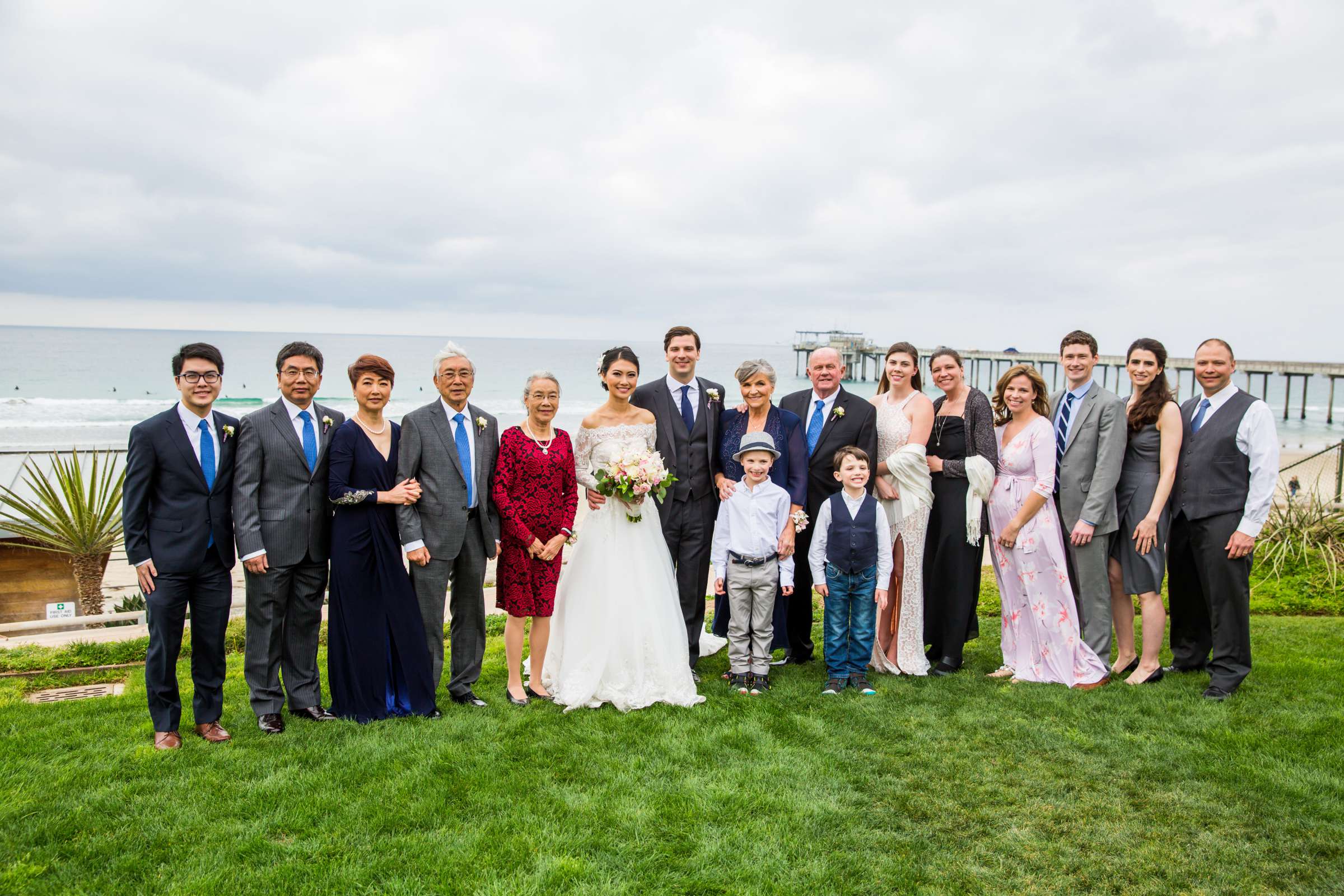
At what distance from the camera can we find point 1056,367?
63.2 m

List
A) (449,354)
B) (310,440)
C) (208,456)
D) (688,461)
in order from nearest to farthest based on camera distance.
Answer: (208,456) → (310,440) → (449,354) → (688,461)

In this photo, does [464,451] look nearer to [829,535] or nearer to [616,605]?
[616,605]

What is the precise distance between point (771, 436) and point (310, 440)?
3134 millimetres

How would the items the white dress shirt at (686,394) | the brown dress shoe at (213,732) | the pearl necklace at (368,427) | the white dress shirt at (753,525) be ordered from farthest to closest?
the white dress shirt at (686,394), the white dress shirt at (753,525), the pearl necklace at (368,427), the brown dress shoe at (213,732)

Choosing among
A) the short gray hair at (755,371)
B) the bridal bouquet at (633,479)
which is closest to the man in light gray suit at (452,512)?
the bridal bouquet at (633,479)

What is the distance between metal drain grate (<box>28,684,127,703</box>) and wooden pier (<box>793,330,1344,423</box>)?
6.35m

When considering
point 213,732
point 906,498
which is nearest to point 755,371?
point 906,498

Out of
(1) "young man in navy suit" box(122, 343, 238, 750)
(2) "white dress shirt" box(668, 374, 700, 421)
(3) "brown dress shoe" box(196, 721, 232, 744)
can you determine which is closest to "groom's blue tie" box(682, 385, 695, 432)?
(2) "white dress shirt" box(668, 374, 700, 421)

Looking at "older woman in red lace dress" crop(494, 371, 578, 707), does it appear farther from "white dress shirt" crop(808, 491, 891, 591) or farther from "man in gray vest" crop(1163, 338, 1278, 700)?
"man in gray vest" crop(1163, 338, 1278, 700)

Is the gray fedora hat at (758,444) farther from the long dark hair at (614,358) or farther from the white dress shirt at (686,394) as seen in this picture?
the long dark hair at (614,358)

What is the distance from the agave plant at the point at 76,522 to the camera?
9148 millimetres

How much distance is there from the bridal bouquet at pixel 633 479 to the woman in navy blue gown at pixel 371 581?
1.27 meters

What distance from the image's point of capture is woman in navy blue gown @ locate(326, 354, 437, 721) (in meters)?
5.01

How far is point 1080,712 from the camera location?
5273 millimetres
